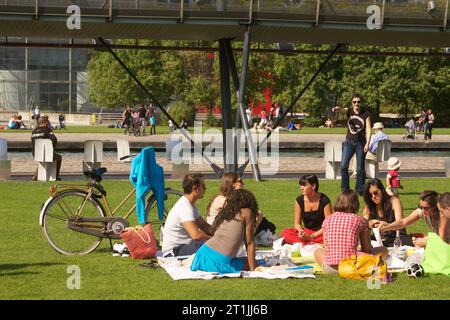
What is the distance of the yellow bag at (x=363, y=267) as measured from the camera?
36.1ft

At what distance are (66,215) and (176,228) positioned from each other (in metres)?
1.43

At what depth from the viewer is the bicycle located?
12852 mm

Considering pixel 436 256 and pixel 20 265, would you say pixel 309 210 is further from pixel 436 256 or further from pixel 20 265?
pixel 20 265

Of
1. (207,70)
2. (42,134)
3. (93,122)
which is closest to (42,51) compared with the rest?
(93,122)

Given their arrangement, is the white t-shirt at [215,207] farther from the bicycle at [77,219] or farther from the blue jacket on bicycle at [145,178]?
the bicycle at [77,219]

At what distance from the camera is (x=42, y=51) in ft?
375

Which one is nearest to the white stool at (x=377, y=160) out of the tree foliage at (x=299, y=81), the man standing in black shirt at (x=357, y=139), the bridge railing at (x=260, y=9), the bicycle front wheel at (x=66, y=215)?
the bridge railing at (x=260, y=9)

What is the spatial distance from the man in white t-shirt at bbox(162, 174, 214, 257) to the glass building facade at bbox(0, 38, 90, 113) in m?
95.9

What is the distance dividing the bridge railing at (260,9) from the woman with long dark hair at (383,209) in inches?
406

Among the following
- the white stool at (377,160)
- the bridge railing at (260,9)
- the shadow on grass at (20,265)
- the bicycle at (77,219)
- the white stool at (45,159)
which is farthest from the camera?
the white stool at (377,160)

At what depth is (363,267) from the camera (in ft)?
36.3
